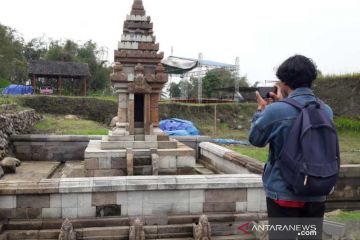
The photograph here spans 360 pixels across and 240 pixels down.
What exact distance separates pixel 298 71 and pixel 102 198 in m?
3.75

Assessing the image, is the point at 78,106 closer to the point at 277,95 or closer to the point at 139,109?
the point at 139,109

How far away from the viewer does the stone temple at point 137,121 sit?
752cm

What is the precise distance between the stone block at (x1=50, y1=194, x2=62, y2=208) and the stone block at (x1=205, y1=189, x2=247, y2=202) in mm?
2237

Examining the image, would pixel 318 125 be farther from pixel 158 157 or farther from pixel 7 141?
pixel 7 141

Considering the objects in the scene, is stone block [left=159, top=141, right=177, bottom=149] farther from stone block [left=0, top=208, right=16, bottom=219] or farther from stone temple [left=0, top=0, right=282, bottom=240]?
stone block [left=0, top=208, right=16, bottom=219]

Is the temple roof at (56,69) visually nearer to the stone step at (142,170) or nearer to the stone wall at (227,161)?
the stone wall at (227,161)

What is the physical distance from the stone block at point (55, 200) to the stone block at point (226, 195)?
2.24m

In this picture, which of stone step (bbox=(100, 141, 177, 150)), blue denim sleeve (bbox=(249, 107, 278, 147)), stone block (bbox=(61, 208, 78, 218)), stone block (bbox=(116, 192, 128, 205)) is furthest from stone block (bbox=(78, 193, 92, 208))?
blue denim sleeve (bbox=(249, 107, 278, 147))

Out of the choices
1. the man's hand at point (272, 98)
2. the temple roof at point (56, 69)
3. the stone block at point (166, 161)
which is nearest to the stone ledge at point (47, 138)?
the stone block at point (166, 161)

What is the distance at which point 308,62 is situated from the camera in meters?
2.21

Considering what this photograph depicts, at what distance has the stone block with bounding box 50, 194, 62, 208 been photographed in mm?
4930

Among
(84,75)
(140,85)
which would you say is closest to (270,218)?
(140,85)

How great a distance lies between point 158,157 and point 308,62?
18.9 ft

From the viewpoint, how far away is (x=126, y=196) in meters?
5.07
